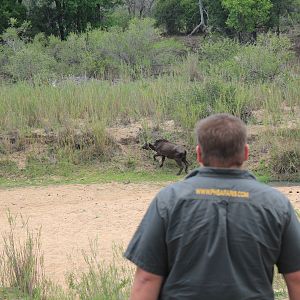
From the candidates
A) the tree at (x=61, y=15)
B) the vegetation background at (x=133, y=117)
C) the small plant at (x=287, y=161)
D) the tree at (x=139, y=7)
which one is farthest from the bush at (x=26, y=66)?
the tree at (x=139, y=7)

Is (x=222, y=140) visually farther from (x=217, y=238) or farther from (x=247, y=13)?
(x=247, y=13)

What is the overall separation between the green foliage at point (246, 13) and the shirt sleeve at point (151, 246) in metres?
32.5

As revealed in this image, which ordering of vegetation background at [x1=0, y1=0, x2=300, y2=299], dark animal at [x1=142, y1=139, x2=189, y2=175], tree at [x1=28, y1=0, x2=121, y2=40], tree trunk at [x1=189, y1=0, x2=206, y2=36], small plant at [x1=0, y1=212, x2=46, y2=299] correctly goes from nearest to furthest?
small plant at [x1=0, y1=212, x2=46, y2=299] < dark animal at [x1=142, y1=139, x2=189, y2=175] < vegetation background at [x1=0, y1=0, x2=300, y2=299] < tree trunk at [x1=189, y1=0, x2=206, y2=36] < tree at [x1=28, y1=0, x2=121, y2=40]

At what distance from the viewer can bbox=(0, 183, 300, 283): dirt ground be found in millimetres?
8945

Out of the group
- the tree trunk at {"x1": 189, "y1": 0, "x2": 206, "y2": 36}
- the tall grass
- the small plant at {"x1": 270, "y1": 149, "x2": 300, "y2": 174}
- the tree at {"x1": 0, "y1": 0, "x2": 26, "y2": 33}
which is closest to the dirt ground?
the small plant at {"x1": 270, "y1": 149, "x2": 300, "y2": 174}

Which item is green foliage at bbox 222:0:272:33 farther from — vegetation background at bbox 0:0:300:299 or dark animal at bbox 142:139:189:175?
dark animal at bbox 142:139:189:175

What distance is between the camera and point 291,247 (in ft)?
9.37

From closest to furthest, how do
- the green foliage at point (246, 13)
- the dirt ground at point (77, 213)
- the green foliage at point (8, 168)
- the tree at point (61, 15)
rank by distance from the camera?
the dirt ground at point (77, 213)
the green foliage at point (8, 168)
the green foliage at point (246, 13)
the tree at point (61, 15)

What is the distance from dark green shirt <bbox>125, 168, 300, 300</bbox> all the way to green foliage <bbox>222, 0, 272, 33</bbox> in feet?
106

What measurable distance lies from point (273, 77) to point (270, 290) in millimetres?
17730

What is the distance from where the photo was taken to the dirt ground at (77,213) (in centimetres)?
895

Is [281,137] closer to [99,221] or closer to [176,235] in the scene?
[99,221]

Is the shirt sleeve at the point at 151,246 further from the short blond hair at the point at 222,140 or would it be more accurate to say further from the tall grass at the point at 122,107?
the tall grass at the point at 122,107

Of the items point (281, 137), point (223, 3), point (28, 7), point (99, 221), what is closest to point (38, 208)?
point (99, 221)
